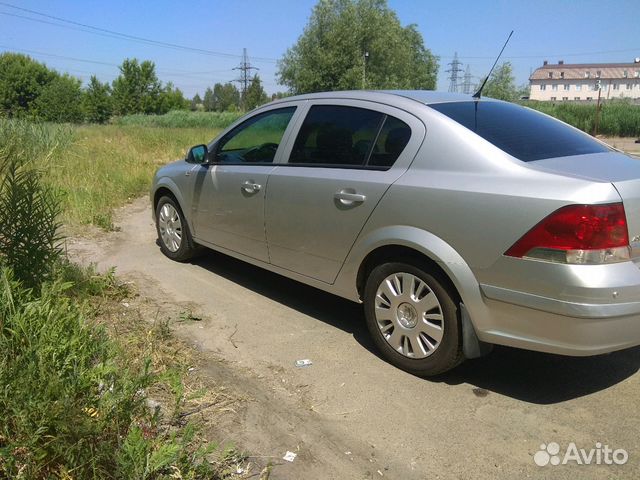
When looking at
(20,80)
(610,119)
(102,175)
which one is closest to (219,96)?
(20,80)

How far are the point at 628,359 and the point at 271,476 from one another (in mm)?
2578

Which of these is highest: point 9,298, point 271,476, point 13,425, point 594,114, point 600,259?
point 594,114

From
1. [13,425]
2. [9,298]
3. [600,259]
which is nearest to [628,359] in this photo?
[600,259]

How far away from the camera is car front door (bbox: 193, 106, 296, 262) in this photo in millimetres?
4496

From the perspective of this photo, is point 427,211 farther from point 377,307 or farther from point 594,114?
point 594,114

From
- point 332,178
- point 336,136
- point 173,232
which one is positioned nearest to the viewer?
point 332,178

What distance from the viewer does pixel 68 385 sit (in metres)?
2.45

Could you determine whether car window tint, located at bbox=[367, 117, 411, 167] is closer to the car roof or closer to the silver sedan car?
the silver sedan car

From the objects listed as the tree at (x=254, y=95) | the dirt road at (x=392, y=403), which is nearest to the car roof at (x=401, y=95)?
the dirt road at (x=392, y=403)

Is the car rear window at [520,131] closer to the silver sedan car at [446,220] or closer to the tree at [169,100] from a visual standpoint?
the silver sedan car at [446,220]

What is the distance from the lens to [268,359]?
3.71 m

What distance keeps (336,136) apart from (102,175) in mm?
8319

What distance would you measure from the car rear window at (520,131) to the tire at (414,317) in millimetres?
896

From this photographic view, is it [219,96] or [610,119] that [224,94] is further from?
[610,119]
